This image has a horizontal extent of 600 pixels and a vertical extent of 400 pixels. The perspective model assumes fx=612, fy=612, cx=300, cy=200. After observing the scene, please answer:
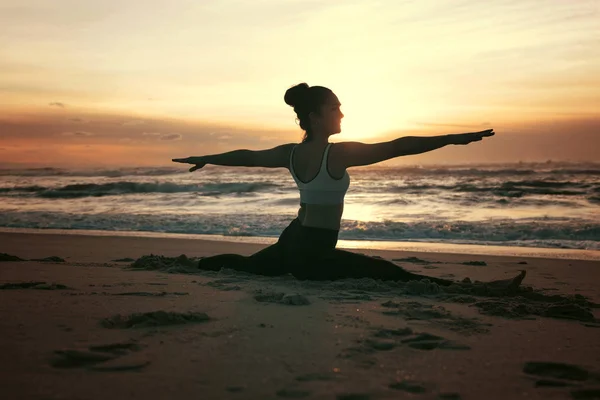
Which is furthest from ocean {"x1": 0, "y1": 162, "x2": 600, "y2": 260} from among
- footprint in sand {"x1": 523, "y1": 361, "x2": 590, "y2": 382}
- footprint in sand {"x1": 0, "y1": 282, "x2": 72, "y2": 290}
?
footprint in sand {"x1": 523, "y1": 361, "x2": 590, "y2": 382}

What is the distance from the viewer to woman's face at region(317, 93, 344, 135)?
16.1 ft

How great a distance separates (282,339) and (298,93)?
2411 millimetres

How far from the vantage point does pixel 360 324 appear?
3451 millimetres

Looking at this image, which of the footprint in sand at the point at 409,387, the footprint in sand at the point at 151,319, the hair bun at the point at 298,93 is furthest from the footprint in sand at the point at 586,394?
the hair bun at the point at 298,93

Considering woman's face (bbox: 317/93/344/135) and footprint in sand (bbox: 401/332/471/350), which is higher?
woman's face (bbox: 317/93/344/135)

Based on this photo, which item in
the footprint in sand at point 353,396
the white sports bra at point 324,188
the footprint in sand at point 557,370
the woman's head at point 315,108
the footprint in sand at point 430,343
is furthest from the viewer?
the woman's head at point 315,108

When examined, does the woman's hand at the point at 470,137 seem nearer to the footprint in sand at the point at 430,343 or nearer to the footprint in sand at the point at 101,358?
the footprint in sand at the point at 430,343

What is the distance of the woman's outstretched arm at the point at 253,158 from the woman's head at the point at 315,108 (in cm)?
→ 23

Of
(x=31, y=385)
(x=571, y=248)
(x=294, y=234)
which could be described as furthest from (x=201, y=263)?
(x=571, y=248)

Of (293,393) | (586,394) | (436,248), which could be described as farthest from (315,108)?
(436,248)

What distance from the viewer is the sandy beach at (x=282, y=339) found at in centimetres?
238

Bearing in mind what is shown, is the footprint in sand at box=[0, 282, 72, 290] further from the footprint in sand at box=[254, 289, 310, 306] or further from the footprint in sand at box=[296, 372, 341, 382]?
the footprint in sand at box=[296, 372, 341, 382]

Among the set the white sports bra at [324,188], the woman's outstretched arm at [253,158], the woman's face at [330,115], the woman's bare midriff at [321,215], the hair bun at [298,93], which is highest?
the hair bun at [298,93]

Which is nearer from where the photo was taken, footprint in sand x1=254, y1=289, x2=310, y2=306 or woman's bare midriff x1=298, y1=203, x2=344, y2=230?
footprint in sand x1=254, y1=289, x2=310, y2=306
